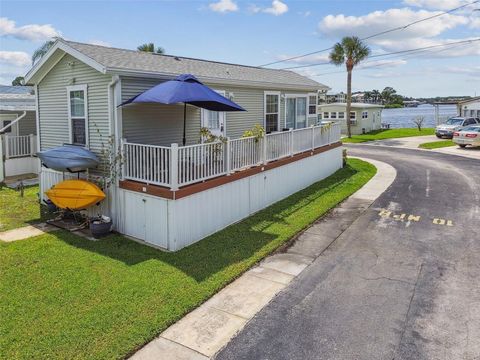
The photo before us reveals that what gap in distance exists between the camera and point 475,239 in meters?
9.80

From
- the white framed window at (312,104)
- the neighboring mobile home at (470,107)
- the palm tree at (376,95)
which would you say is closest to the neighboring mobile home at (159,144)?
the white framed window at (312,104)

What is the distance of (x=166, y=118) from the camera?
11.8 m

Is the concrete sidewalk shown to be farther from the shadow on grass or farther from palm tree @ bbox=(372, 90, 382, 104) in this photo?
palm tree @ bbox=(372, 90, 382, 104)

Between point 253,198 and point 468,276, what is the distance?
5935mm

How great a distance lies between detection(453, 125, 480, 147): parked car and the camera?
27.0 m

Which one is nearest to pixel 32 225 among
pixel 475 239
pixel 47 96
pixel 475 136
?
pixel 47 96

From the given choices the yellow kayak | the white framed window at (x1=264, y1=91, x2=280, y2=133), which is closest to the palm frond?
the white framed window at (x1=264, y1=91, x2=280, y2=133)

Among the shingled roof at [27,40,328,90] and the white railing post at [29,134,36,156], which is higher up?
the shingled roof at [27,40,328,90]

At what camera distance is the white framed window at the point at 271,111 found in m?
16.3

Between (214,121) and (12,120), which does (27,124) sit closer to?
(12,120)

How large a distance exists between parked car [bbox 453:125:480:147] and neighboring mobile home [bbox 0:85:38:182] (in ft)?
86.1

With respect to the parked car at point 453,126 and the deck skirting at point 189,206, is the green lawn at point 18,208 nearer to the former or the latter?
the deck skirting at point 189,206

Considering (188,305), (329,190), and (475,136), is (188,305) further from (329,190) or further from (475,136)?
(475,136)

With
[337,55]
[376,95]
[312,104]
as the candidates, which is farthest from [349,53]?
[376,95]
